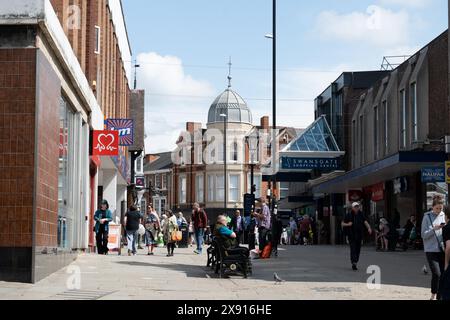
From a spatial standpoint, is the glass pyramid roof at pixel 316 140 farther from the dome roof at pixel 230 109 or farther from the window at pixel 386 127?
the dome roof at pixel 230 109

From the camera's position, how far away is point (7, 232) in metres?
13.8

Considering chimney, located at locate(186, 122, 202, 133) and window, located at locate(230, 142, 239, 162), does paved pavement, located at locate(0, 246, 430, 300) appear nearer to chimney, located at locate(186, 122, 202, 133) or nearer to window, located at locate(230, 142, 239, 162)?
window, located at locate(230, 142, 239, 162)

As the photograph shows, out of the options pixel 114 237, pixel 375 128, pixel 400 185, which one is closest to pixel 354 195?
pixel 375 128

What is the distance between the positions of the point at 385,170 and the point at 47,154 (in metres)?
21.6

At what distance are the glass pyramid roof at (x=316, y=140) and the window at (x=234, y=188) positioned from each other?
97.5 feet

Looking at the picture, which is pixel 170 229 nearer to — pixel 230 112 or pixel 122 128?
pixel 122 128

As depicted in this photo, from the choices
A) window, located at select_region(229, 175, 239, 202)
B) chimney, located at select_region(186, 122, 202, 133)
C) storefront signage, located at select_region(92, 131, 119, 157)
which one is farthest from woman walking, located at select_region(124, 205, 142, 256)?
chimney, located at select_region(186, 122, 202, 133)

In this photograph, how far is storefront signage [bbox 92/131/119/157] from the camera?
84.1 ft

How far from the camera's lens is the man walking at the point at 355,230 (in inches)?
758

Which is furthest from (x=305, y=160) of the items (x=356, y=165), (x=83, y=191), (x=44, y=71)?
(x=44, y=71)

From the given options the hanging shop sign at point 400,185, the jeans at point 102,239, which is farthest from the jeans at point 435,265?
the hanging shop sign at point 400,185

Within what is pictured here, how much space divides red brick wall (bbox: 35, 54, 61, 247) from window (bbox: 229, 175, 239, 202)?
2496 inches

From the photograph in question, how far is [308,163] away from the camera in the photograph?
47438mm
